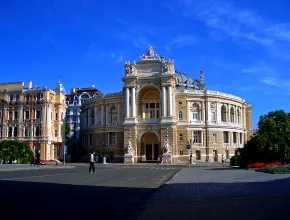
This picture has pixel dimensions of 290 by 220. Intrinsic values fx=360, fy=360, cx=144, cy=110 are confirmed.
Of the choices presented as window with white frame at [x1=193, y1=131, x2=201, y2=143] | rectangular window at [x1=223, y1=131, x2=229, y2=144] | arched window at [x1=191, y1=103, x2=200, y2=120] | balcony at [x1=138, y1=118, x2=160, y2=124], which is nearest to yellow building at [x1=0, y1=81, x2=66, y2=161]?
balcony at [x1=138, y1=118, x2=160, y2=124]

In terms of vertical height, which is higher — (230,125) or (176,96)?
(176,96)

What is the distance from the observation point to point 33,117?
80.8 meters

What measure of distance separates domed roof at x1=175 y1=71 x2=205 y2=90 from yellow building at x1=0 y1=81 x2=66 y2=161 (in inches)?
1223

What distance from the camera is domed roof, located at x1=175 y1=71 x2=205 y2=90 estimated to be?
306 feet

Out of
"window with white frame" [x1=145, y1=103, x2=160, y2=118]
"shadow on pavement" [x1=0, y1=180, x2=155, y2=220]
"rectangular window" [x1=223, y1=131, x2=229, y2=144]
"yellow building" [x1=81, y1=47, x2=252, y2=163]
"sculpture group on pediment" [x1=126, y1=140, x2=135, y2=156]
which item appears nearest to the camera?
"shadow on pavement" [x1=0, y1=180, x2=155, y2=220]

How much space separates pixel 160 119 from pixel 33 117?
28.9 m

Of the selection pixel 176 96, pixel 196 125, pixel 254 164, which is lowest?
pixel 254 164

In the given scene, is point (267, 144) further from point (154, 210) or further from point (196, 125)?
point (196, 125)

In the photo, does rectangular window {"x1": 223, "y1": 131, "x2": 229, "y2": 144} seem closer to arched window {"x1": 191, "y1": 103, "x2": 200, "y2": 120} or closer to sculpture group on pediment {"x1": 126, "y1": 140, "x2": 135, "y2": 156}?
arched window {"x1": 191, "y1": 103, "x2": 200, "y2": 120}

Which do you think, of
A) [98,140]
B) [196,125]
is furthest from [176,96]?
[98,140]

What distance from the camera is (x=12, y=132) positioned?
269 ft

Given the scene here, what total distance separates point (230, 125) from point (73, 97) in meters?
55.9

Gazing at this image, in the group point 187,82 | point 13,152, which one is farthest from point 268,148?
point 187,82

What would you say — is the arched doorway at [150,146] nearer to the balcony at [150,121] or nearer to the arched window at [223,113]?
the balcony at [150,121]
